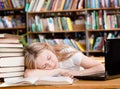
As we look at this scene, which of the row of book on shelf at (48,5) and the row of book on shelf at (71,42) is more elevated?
the row of book on shelf at (48,5)

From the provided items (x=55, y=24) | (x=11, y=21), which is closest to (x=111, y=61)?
(x=55, y=24)

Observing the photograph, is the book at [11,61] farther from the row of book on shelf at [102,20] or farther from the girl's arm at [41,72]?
the row of book on shelf at [102,20]

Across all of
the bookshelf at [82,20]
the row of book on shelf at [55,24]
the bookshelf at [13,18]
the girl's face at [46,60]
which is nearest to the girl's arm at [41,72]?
the girl's face at [46,60]

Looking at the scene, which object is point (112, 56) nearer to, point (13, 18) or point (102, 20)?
point (102, 20)

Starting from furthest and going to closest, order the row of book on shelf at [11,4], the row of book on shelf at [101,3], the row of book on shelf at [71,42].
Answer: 1. the row of book on shelf at [11,4]
2. the row of book on shelf at [71,42]
3. the row of book on shelf at [101,3]

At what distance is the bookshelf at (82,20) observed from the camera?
4664mm

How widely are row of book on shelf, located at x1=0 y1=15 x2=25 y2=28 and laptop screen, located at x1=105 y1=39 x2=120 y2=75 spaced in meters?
3.63

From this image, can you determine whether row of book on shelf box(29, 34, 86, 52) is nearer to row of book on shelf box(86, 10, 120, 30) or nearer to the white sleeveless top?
row of book on shelf box(86, 10, 120, 30)

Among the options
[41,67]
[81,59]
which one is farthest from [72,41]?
[41,67]

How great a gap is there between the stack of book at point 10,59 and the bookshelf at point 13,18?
11.4 ft

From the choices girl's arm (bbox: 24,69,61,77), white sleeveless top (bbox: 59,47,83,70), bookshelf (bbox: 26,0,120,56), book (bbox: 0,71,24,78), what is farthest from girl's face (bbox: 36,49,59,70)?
bookshelf (bbox: 26,0,120,56)

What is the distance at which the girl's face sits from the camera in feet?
5.47

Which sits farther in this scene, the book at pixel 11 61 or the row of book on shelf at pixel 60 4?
the row of book on shelf at pixel 60 4

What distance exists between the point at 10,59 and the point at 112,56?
20.2 inches
